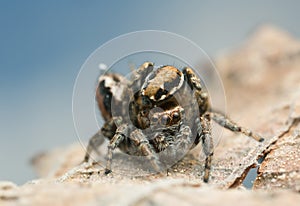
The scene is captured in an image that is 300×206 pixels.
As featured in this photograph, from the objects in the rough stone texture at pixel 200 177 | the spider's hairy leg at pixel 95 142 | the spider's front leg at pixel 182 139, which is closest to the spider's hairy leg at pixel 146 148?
the rough stone texture at pixel 200 177

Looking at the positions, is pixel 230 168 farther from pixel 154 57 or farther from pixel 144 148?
pixel 154 57

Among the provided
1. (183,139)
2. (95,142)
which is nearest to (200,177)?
(183,139)

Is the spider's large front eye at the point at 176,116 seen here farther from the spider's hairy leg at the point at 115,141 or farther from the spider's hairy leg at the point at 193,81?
the spider's hairy leg at the point at 115,141

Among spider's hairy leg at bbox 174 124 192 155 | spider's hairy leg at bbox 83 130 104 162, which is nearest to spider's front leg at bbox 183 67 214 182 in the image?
spider's hairy leg at bbox 174 124 192 155

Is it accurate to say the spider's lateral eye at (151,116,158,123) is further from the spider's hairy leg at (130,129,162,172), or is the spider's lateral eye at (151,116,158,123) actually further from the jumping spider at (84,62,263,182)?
the spider's hairy leg at (130,129,162,172)

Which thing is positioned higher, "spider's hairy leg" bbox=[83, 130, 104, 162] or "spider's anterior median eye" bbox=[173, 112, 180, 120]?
"spider's hairy leg" bbox=[83, 130, 104, 162]

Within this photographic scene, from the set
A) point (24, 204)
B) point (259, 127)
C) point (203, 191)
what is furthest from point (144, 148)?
point (259, 127)

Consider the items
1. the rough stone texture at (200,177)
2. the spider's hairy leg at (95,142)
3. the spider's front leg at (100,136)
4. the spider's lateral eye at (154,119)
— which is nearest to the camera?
the rough stone texture at (200,177)

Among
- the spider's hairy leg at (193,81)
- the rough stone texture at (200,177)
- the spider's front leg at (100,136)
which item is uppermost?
the spider's front leg at (100,136)
